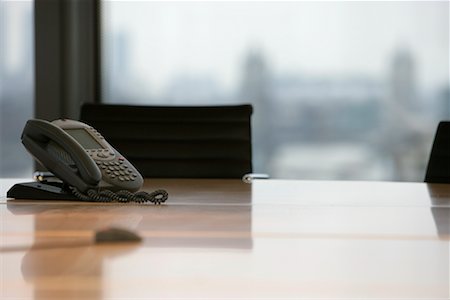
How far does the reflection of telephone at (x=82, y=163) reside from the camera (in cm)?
148

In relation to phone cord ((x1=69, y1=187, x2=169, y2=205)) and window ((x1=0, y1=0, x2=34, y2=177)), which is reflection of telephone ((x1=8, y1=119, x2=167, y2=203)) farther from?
window ((x1=0, y1=0, x2=34, y2=177))

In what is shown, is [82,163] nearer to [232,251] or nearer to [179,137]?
[232,251]

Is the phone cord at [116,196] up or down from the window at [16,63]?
down

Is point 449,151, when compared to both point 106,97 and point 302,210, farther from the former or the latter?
point 106,97

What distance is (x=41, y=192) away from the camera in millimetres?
1523

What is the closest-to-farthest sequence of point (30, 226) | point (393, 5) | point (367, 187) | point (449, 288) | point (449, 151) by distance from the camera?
point (449, 288), point (30, 226), point (367, 187), point (449, 151), point (393, 5)

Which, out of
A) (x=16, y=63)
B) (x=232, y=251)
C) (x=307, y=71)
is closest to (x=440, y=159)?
(x=307, y=71)

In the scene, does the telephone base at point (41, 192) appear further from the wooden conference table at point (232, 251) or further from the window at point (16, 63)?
the window at point (16, 63)

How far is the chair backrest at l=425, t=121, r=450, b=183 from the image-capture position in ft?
8.98

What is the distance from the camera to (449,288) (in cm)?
73

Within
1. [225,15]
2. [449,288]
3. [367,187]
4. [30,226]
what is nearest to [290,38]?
[225,15]

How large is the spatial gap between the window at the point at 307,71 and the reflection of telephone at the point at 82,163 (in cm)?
295

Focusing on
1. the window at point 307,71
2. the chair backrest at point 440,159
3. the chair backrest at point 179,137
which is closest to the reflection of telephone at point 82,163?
the chair backrest at point 179,137

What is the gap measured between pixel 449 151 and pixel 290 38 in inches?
74.2
